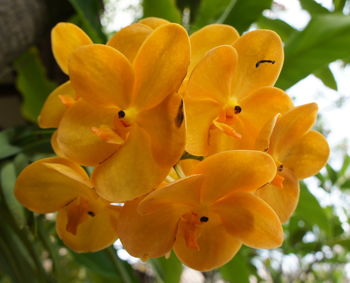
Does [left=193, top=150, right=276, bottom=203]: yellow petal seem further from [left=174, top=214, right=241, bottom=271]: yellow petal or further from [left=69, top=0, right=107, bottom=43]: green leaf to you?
[left=69, top=0, right=107, bottom=43]: green leaf

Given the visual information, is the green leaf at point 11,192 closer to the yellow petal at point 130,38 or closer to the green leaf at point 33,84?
the yellow petal at point 130,38

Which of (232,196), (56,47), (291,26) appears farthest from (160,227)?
(291,26)

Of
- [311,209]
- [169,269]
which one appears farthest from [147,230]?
[311,209]

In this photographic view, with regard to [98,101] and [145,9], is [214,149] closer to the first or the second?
[98,101]

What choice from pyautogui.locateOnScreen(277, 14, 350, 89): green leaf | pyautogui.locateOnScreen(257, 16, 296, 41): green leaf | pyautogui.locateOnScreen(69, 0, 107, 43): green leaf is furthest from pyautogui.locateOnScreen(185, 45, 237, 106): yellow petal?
pyautogui.locateOnScreen(257, 16, 296, 41): green leaf

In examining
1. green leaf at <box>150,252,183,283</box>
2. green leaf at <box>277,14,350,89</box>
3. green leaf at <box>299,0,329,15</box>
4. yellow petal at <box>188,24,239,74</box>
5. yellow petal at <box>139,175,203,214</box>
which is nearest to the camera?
yellow petal at <box>139,175,203,214</box>

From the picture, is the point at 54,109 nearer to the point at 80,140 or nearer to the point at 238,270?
the point at 80,140

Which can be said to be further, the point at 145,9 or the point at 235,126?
the point at 145,9
